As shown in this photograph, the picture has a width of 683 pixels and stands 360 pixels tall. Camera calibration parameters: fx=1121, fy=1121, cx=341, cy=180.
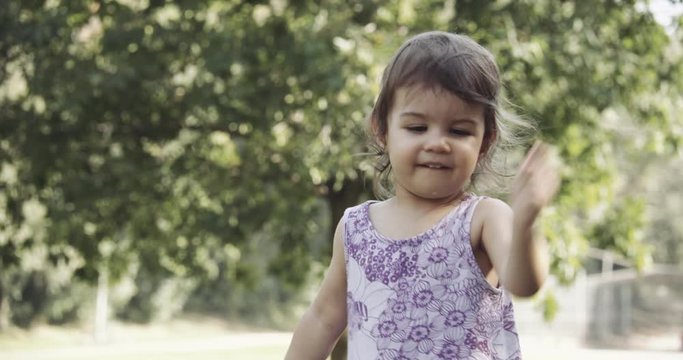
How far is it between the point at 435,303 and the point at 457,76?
48 centimetres

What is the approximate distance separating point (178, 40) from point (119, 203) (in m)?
1.62

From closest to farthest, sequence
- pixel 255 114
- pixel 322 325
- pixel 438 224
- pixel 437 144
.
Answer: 1. pixel 437 144
2. pixel 438 224
3. pixel 322 325
4. pixel 255 114

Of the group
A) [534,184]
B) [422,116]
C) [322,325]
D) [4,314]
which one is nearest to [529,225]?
[534,184]

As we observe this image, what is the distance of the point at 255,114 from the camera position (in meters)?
8.30

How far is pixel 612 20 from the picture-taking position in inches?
348

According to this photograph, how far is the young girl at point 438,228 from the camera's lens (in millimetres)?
2359

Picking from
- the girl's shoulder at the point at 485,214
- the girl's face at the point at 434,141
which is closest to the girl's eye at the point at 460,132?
the girl's face at the point at 434,141

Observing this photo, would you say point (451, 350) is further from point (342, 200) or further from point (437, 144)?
point (342, 200)

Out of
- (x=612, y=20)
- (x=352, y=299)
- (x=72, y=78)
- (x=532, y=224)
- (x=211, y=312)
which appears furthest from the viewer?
(x=211, y=312)

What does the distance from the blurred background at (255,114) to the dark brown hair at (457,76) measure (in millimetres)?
4721

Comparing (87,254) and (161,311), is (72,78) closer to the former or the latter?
(87,254)

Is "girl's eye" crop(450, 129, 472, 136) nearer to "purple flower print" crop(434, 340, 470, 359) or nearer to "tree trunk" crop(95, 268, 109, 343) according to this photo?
"purple flower print" crop(434, 340, 470, 359)

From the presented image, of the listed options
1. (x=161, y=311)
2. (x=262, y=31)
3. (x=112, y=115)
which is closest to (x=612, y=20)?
(x=262, y=31)

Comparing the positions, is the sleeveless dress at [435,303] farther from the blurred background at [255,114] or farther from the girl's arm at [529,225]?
the blurred background at [255,114]
